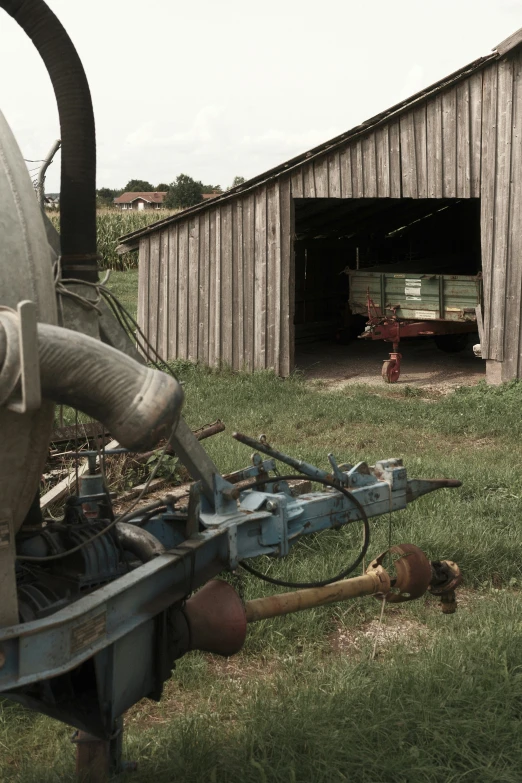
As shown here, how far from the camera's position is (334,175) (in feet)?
42.0

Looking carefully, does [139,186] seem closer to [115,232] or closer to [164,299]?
[115,232]

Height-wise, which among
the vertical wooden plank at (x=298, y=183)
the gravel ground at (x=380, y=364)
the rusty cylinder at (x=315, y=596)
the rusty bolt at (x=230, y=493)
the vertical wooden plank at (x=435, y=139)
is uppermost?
the vertical wooden plank at (x=435, y=139)

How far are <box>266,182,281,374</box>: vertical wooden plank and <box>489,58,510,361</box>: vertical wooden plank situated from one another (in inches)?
126

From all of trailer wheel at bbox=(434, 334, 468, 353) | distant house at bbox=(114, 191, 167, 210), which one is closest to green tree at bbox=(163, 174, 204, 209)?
distant house at bbox=(114, 191, 167, 210)

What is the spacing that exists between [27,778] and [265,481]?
1.49m

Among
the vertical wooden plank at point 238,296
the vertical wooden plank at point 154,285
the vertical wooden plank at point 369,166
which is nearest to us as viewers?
the vertical wooden plank at point 369,166

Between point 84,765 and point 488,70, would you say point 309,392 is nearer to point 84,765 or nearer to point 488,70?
point 488,70

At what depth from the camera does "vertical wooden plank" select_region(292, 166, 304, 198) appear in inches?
517

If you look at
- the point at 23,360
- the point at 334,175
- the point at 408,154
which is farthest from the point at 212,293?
the point at 23,360

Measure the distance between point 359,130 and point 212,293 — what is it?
340 cm

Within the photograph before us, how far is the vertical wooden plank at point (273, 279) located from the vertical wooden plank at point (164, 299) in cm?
190

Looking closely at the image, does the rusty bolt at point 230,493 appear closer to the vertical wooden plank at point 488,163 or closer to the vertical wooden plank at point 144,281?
the vertical wooden plank at point 488,163

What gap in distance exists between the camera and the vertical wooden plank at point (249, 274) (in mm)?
13648

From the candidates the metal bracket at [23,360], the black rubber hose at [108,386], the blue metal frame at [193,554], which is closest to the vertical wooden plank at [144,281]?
the blue metal frame at [193,554]
